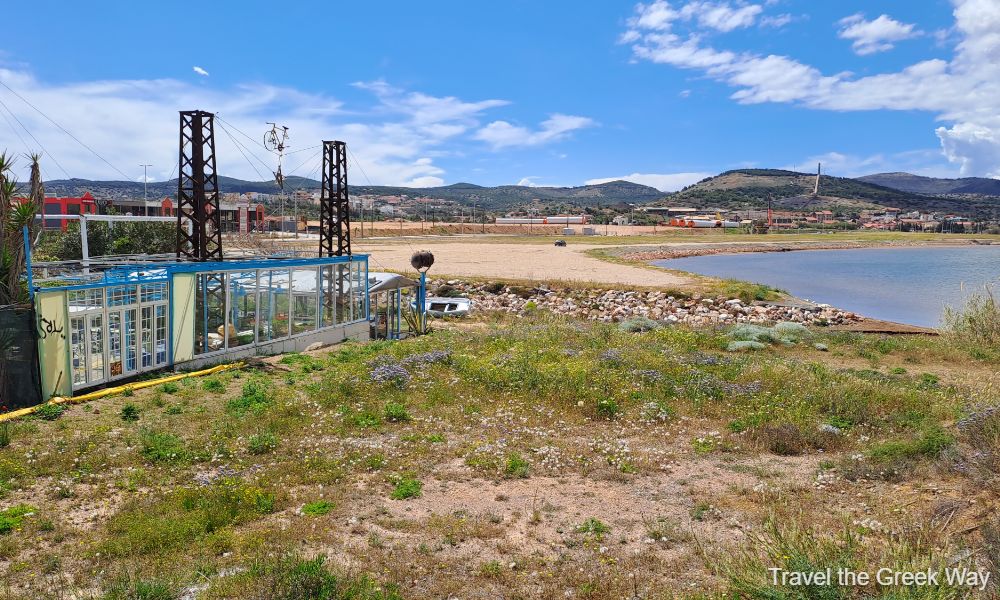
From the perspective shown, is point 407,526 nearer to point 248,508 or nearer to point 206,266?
point 248,508

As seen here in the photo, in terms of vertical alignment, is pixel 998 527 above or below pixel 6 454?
above

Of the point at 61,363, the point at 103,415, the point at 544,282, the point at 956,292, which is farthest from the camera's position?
the point at 956,292

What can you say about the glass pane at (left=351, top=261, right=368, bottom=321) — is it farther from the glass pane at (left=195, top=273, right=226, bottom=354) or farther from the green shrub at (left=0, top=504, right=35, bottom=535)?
the green shrub at (left=0, top=504, right=35, bottom=535)

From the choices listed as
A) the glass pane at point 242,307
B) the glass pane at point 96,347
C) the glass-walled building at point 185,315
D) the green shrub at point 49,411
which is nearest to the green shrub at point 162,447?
the green shrub at point 49,411

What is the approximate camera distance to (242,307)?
2027cm

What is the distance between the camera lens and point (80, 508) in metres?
8.96

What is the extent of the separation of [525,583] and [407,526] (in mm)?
2046

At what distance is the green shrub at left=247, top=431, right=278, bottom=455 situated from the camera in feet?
37.5

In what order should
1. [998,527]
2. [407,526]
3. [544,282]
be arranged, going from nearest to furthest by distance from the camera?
1. [998,527]
2. [407,526]
3. [544,282]

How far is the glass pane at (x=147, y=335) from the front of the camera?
16.9 metres

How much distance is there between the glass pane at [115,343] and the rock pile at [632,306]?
21939 millimetres

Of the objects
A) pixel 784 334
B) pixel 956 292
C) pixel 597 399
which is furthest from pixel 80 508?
pixel 956 292

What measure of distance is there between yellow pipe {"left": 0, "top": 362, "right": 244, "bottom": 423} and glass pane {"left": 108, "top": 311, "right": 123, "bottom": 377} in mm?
557

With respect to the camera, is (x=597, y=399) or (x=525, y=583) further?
(x=597, y=399)
